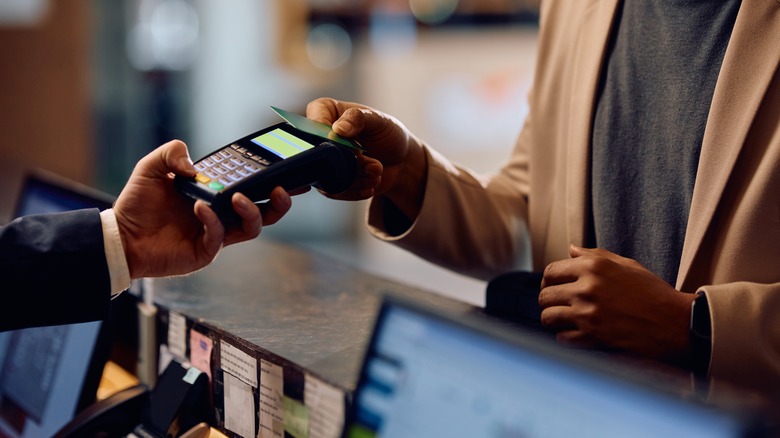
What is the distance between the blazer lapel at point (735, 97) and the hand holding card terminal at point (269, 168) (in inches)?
17.4

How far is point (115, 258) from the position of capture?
948mm

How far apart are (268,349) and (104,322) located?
1.14 ft

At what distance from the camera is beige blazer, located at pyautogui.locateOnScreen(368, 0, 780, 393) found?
93 centimetres

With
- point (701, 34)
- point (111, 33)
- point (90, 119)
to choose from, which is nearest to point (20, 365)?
point (701, 34)

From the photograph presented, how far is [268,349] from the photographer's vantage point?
915 millimetres

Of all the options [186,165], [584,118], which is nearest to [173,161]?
[186,165]

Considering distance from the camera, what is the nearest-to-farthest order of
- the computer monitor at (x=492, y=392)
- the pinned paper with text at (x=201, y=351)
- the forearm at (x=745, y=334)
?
the computer monitor at (x=492, y=392) → the forearm at (x=745, y=334) → the pinned paper with text at (x=201, y=351)

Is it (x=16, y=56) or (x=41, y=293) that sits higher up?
(x=41, y=293)

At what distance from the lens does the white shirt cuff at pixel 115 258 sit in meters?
0.95

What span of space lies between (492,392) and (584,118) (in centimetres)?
74

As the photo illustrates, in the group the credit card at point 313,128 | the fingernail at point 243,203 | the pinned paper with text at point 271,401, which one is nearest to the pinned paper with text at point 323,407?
the pinned paper with text at point 271,401

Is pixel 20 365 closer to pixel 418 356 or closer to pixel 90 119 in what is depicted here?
pixel 418 356

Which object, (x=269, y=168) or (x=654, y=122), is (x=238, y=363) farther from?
(x=654, y=122)

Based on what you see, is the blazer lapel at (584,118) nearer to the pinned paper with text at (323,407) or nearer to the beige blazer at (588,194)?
the beige blazer at (588,194)
